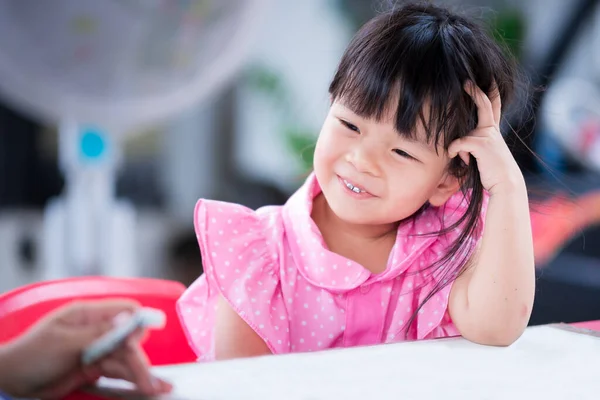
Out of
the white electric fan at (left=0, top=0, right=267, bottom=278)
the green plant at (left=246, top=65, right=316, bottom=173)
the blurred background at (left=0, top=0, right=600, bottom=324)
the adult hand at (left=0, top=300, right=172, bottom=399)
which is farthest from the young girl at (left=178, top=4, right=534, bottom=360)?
the green plant at (left=246, top=65, right=316, bottom=173)

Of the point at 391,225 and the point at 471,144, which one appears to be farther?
the point at 391,225

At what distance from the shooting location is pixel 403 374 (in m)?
0.56

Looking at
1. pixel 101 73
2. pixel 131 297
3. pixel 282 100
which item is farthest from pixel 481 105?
pixel 282 100

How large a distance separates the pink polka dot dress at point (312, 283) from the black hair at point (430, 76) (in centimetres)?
3

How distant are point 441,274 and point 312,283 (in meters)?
0.14

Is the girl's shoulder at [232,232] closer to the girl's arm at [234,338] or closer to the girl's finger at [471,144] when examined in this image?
the girl's arm at [234,338]

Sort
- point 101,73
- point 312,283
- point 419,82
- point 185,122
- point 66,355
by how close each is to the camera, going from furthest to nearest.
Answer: point 185,122
point 101,73
point 312,283
point 419,82
point 66,355

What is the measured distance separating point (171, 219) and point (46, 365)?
7.03 feet

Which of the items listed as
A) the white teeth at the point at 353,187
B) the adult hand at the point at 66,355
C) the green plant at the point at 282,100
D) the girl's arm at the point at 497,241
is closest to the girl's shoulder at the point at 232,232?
the white teeth at the point at 353,187

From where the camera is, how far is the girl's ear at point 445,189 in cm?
79

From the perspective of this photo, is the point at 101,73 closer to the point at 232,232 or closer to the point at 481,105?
the point at 232,232

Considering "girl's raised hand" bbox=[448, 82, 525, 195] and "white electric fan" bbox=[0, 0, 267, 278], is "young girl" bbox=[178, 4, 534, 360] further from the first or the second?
"white electric fan" bbox=[0, 0, 267, 278]

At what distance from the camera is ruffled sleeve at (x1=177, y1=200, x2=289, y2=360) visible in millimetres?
773

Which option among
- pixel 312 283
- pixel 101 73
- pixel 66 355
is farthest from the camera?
pixel 101 73
